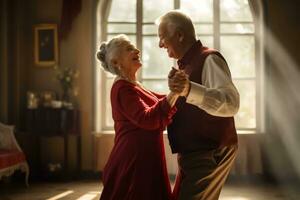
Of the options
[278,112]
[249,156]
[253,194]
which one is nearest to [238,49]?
[278,112]

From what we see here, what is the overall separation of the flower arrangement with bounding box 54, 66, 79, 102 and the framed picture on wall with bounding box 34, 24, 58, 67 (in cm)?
24

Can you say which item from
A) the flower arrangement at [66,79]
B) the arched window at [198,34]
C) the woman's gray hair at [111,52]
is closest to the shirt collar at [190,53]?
the woman's gray hair at [111,52]

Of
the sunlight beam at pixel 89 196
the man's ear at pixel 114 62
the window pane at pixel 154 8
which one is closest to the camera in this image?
the man's ear at pixel 114 62

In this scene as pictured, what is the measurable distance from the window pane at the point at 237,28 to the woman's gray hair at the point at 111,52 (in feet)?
15.1

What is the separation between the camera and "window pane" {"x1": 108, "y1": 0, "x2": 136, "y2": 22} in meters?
6.52

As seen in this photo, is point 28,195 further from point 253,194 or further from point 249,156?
point 249,156

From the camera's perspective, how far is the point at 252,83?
6.46 meters

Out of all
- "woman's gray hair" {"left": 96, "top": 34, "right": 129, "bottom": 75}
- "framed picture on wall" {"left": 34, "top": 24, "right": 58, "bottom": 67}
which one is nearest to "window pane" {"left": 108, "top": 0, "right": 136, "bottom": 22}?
"framed picture on wall" {"left": 34, "top": 24, "right": 58, "bottom": 67}

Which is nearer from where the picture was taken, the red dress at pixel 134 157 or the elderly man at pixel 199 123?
the elderly man at pixel 199 123

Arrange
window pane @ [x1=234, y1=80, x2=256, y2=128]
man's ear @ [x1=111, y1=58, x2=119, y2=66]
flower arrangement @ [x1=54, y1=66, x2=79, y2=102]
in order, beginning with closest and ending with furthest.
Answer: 1. man's ear @ [x1=111, y1=58, x2=119, y2=66]
2. flower arrangement @ [x1=54, y1=66, x2=79, y2=102]
3. window pane @ [x1=234, y1=80, x2=256, y2=128]

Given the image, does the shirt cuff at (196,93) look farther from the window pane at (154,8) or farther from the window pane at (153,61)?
the window pane at (154,8)

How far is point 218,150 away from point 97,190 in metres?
3.78

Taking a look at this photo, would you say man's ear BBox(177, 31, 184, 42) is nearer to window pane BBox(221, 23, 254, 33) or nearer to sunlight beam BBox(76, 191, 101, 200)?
sunlight beam BBox(76, 191, 101, 200)

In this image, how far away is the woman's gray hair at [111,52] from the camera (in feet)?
6.76
